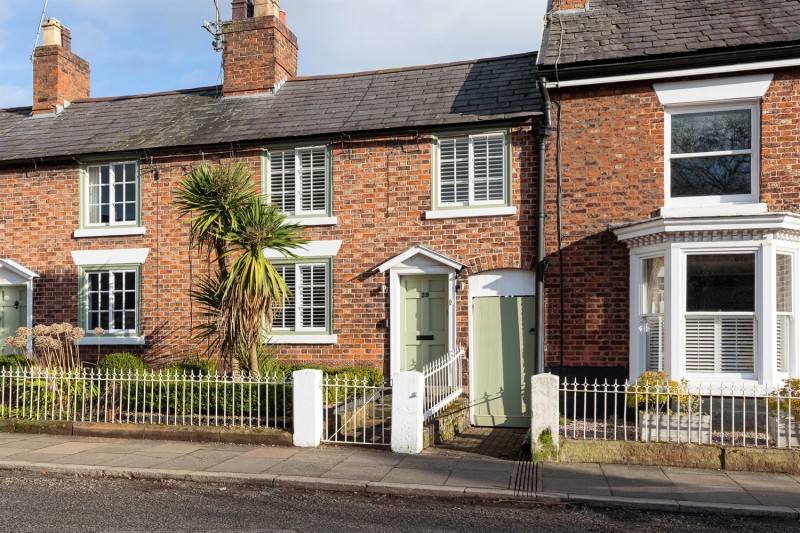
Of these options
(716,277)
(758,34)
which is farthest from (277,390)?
(758,34)

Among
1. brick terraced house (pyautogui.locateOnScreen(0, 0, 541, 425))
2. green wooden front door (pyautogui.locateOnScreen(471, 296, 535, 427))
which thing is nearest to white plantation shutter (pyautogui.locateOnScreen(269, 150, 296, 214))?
brick terraced house (pyautogui.locateOnScreen(0, 0, 541, 425))

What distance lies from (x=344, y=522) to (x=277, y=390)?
4502mm

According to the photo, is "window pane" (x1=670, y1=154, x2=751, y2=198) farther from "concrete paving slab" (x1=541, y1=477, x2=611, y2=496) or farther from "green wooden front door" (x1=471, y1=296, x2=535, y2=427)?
"concrete paving slab" (x1=541, y1=477, x2=611, y2=496)

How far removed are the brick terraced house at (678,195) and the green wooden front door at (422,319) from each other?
1941mm

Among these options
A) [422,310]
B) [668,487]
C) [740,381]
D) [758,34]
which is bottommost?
[668,487]

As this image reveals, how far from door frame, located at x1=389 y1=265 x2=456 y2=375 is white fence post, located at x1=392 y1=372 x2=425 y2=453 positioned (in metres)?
3.24

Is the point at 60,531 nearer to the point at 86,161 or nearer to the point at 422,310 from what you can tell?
the point at 422,310

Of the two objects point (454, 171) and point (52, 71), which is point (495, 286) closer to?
point (454, 171)

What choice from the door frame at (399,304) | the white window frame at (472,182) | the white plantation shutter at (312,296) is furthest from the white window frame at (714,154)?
the white plantation shutter at (312,296)

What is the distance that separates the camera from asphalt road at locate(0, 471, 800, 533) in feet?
21.9

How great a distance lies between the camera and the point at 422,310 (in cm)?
1334

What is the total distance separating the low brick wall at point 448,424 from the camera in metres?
10.3

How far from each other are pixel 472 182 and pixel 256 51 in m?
5.73

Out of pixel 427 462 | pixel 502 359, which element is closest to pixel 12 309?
pixel 502 359
